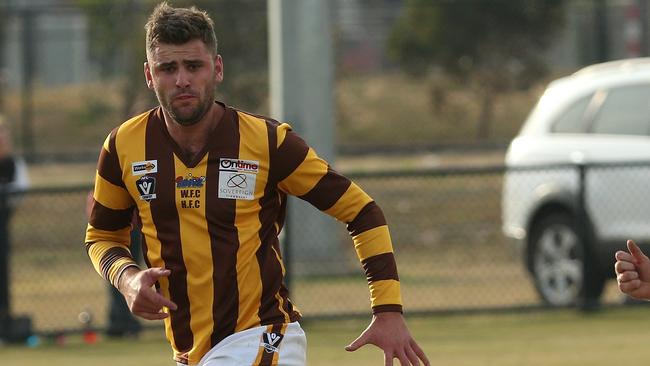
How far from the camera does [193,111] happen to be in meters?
5.13

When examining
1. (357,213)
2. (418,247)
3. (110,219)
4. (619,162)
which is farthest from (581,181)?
(110,219)

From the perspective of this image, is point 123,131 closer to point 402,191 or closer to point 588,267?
point 588,267

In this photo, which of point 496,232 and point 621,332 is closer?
point 621,332

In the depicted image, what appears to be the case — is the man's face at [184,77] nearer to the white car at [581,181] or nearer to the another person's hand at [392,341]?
the another person's hand at [392,341]

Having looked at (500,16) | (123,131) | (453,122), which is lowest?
(453,122)

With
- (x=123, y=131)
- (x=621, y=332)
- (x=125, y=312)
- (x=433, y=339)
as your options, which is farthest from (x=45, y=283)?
(x=123, y=131)

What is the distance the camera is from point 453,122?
24453 mm

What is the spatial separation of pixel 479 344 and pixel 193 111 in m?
5.94

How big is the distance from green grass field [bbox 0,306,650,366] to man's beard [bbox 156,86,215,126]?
480 centimetres

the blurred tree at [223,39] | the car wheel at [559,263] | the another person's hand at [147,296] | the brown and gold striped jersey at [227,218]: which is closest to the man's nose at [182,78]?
the brown and gold striped jersey at [227,218]

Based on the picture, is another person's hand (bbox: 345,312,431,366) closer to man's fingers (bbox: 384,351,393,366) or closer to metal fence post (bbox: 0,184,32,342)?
man's fingers (bbox: 384,351,393,366)

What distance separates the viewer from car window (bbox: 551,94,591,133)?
12.5 metres

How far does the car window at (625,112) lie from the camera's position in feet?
39.4

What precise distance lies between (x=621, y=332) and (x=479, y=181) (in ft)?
21.9
